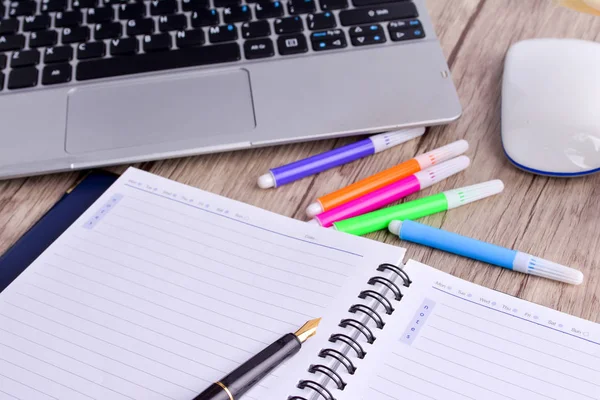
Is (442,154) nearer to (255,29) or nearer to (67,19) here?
(255,29)

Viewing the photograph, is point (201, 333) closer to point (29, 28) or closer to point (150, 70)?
point (150, 70)

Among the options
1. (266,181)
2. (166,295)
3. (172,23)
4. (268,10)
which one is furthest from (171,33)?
(166,295)

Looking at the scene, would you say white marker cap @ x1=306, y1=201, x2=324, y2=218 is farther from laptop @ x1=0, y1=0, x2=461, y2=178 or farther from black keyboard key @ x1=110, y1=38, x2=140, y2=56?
black keyboard key @ x1=110, y1=38, x2=140, y2=56

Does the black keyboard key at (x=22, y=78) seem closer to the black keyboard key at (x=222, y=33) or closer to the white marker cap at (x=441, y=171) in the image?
the black keyboard key at (x=222, y=33)

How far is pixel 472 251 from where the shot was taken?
0.61 m

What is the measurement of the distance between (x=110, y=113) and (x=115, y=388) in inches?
12.2

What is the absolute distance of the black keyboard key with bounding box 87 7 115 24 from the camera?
30.3 inches

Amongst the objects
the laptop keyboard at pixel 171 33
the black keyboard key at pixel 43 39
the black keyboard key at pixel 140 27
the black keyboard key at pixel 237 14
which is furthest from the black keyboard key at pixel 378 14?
the black keyboard key at pixel 43 39

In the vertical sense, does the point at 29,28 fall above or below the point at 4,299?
above

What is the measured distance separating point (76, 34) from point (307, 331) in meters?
0.45

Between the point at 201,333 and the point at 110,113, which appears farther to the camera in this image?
the point at 110,113

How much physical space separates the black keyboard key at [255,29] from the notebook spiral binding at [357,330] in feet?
1.04

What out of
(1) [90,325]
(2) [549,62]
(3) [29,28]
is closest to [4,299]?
(1) [90,325]

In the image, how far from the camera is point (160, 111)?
0.71m
